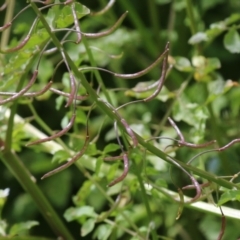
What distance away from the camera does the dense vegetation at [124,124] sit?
466 mm

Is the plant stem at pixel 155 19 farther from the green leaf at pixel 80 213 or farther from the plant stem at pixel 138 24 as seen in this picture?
the green leaf at pixel 80 213

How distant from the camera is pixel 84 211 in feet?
2.11

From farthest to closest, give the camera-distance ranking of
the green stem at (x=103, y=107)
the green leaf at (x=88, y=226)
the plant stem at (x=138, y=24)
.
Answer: the plant stem at (x=138, y=24), the green leaf at (x=88, y=226), the green stem at (x=103, y=107)

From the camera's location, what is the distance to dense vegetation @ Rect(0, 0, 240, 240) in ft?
1.53

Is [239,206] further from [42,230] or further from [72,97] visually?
[42,230]

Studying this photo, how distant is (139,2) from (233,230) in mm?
598

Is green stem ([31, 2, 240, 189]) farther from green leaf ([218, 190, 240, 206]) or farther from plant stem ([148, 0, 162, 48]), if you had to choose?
plant stem ([148, 0, 162, 48])

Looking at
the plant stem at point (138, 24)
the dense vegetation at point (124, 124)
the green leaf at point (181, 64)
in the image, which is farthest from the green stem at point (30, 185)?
the plant stem at point (138, 24)

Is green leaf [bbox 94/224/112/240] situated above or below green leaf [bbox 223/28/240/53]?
below

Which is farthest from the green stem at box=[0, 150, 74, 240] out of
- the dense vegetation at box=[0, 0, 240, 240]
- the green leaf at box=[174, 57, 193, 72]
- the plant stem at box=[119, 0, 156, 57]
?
the plant stem at box=[119, 0, 156, 57]

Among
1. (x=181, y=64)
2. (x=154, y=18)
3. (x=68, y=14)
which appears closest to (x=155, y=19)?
(x=154, y=18)

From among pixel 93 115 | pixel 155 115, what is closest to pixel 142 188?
pixel 155 115

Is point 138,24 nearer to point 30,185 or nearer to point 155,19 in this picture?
point 155,19

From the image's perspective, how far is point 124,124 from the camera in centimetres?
43
